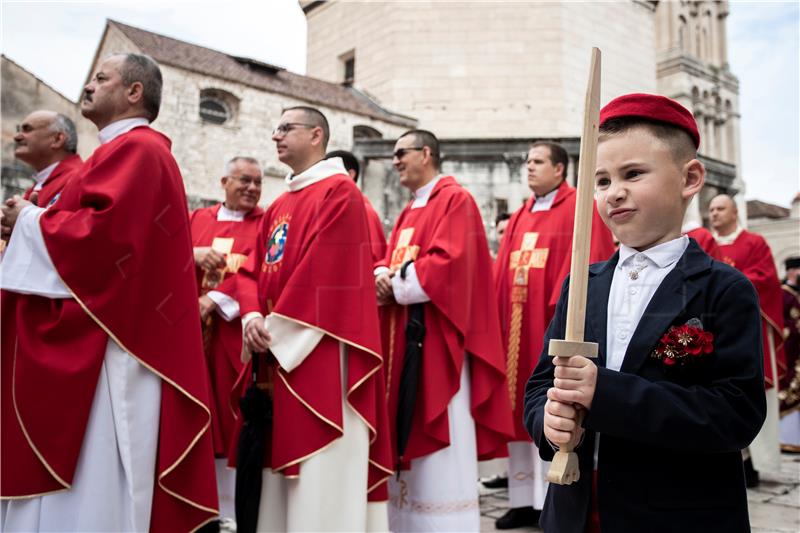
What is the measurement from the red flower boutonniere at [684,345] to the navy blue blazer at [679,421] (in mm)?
17

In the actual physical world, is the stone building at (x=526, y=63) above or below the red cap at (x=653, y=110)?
above

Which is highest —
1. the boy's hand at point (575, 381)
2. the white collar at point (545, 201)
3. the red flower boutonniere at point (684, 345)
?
the white collar at point (545, 201)

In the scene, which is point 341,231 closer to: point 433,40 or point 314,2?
point 433,40

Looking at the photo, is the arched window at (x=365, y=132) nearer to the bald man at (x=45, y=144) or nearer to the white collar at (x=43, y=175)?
the bald man at (x=45, y=144)

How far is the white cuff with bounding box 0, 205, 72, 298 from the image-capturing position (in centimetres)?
283

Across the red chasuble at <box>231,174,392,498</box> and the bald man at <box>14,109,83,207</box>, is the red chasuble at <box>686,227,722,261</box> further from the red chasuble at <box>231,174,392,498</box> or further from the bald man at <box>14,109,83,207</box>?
the bald man at <box>14,109,83,207</box>

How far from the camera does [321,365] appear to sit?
3.41m

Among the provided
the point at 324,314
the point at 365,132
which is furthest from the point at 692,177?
the point at 365,132

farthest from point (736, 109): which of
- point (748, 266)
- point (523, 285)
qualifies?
point (523, 285)

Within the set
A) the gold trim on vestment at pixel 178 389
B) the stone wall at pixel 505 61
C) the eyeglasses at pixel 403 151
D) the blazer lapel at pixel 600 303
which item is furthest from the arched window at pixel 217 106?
A: the blazer lapel at pixel 600 303

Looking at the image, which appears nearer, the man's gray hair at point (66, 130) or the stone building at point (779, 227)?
the man's gray hair at point (66, 130)

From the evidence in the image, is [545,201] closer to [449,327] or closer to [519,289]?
[519,289]

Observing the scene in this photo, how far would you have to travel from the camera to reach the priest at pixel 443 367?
408cm

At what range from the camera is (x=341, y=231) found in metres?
3.60
